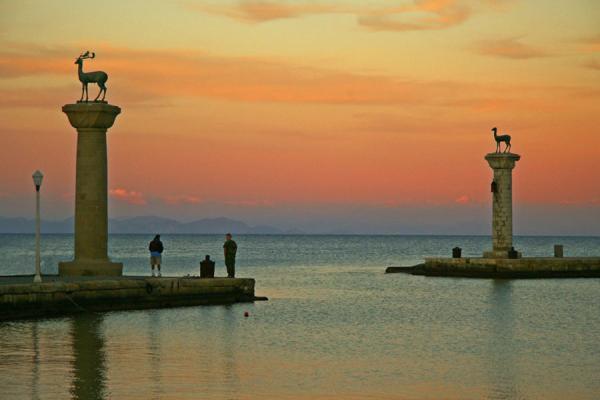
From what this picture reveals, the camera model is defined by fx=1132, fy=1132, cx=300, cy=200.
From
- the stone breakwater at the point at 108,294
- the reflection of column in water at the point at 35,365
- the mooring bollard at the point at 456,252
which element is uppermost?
the mooring bollard at the point at 456,252

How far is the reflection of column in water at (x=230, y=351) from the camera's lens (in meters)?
21.5

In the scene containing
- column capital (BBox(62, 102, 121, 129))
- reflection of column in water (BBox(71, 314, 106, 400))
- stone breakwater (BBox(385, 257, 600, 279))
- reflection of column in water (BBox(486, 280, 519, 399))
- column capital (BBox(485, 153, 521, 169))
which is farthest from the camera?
stone breakwater (BBox(385, 257, 600, 279))

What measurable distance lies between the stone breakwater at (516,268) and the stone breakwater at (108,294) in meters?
25.6

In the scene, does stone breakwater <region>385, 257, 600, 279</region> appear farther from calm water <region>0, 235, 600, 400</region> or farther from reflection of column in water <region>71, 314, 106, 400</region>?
reflection of column in water <region>71, 314, 106, 400</region>

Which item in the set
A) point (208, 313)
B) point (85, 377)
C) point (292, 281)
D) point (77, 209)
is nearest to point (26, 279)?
point (77, 209)

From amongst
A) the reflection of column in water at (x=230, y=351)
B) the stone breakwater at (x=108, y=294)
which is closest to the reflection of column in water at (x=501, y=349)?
the reflection of column in water at (x=230, y=351)

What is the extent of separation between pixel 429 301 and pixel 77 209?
16.5 metres

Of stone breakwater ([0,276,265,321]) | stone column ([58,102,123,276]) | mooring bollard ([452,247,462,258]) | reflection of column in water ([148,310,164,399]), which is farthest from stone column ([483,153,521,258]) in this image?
reflection of column in water ([148,310,164,399])

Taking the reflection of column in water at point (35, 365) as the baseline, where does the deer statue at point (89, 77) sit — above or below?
above

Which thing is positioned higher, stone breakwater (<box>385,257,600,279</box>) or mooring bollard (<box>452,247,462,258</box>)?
mooring bollard (<box>452,247,462,258</box>)

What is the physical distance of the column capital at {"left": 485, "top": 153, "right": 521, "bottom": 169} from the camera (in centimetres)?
6512

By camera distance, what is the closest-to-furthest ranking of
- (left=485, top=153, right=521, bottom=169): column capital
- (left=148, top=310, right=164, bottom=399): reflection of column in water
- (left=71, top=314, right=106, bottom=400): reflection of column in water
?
(left=71, top=314, right=106, bottom=400): reflection of column in water, (left=148, top=310, right=164, bottom=399): reflection of column in water, (left=485, top=153, right=521, bottom=169): column capital

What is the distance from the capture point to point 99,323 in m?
33.1

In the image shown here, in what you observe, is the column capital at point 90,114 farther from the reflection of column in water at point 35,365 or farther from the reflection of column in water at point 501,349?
the reflection of column in water at point 501,349
